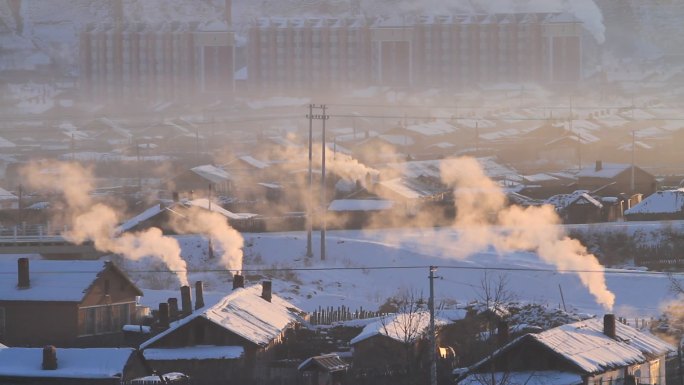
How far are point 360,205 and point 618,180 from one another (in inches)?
362

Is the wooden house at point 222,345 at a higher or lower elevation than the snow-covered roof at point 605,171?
lower

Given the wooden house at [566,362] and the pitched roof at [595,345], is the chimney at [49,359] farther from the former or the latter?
the pitched roof at [595,345]

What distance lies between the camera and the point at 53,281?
19938 millimetres

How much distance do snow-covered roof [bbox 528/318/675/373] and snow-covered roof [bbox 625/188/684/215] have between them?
1575cm

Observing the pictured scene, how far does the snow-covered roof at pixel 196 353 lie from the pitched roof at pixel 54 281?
2927 millimetres

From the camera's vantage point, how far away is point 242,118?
64.5m

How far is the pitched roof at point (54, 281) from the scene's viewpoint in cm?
1952

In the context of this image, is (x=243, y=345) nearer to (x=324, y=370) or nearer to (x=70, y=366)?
(x=70, y=366)

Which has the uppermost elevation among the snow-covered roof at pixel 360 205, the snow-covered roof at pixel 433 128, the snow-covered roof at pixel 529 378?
the snow-covered roof at pixel 433 128

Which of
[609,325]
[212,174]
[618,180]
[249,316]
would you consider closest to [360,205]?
[618,180]

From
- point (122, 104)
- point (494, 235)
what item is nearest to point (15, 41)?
point (122, 104)

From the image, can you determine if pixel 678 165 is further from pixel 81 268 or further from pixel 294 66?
pixel 81 268

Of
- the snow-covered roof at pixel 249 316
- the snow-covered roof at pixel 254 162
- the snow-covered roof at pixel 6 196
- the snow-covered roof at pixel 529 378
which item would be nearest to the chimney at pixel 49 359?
the snow-covered roof at pixel 249 316

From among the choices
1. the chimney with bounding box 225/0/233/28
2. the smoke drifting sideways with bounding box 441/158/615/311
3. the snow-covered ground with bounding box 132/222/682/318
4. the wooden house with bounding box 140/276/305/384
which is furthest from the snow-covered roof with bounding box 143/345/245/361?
the chimney with bounding box 225/0/233/28
